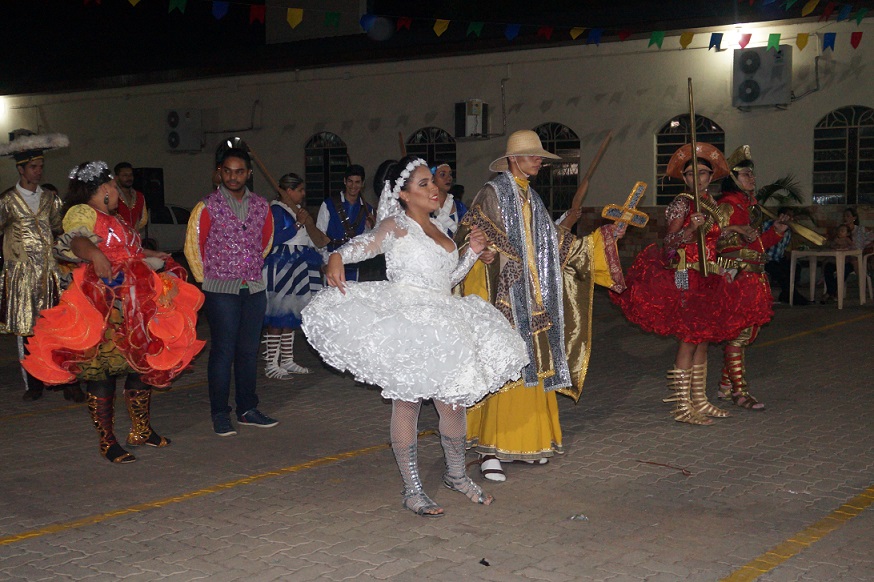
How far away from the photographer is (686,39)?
18.2 m

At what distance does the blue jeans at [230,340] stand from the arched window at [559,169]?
13956mm

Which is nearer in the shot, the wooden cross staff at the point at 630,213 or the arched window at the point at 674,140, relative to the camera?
the wooden cross staff at the point at 630,213

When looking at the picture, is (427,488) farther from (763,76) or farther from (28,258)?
(763,76)

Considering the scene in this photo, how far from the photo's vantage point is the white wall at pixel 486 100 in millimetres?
18734

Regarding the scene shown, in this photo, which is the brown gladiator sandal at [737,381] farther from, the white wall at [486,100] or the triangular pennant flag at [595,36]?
the white wall at [486,100]

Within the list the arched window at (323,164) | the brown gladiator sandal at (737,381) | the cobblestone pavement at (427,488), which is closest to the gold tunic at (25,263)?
the cobblestone pavement at (427,488)

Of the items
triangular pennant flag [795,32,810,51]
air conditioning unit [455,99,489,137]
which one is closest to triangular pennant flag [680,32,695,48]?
triangular pennant flag [795,32,810,51]

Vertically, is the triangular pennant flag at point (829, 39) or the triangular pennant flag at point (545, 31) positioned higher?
the triangular pennant flag at point (545, 31)

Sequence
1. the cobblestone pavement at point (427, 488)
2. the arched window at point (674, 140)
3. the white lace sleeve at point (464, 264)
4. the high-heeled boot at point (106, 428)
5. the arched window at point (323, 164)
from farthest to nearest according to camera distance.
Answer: the arched window at point (323, 164) < the arched window at point (674, 140) < the high-heeled boot at point (106, 428) < the white lace sleeve at point (464, 264) < the cobblestone pavement at point (427, 488)

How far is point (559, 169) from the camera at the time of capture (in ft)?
70.4

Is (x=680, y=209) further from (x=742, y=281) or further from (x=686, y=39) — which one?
(x=686, y=39)

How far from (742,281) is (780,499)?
2.28m

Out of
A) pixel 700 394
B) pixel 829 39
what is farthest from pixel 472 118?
pixel 700 394

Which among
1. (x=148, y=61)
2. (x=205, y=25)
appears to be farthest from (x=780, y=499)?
(x=205, y=25)
